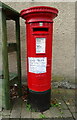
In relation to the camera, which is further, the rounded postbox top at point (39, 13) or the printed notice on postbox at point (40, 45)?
the printed notice on postbox at point (40, 45)

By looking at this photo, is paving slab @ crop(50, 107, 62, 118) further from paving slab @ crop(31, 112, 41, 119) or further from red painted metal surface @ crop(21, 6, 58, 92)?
red painted metal surface @ crop(21, 6, 58, 92)

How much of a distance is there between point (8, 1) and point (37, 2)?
79 cm

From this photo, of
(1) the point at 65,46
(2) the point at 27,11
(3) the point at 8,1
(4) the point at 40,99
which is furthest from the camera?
(1) the point at 65,46

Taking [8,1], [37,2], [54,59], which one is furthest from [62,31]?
[8,1]

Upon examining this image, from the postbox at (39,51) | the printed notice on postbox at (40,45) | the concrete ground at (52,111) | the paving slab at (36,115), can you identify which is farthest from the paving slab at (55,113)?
the printed notice on postbox at (40,45)

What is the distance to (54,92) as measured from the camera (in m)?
3.33

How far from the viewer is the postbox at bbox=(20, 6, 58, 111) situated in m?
2.13

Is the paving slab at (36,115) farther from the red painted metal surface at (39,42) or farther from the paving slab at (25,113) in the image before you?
the red painted metal surface at (39,42)

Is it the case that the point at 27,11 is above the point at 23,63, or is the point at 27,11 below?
above

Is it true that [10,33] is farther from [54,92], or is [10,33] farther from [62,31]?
[54,92]

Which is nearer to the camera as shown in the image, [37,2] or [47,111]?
[47,111]

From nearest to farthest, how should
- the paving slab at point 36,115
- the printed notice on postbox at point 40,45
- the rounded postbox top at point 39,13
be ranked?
the rounded postbox top at point 39,13, the printed notice on postbox at point 40,45, the paving slab at point 36,115

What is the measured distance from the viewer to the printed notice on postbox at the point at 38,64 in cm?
228

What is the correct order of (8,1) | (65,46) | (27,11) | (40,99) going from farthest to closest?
(65,46), (8,1), (40,99), (27,11)
